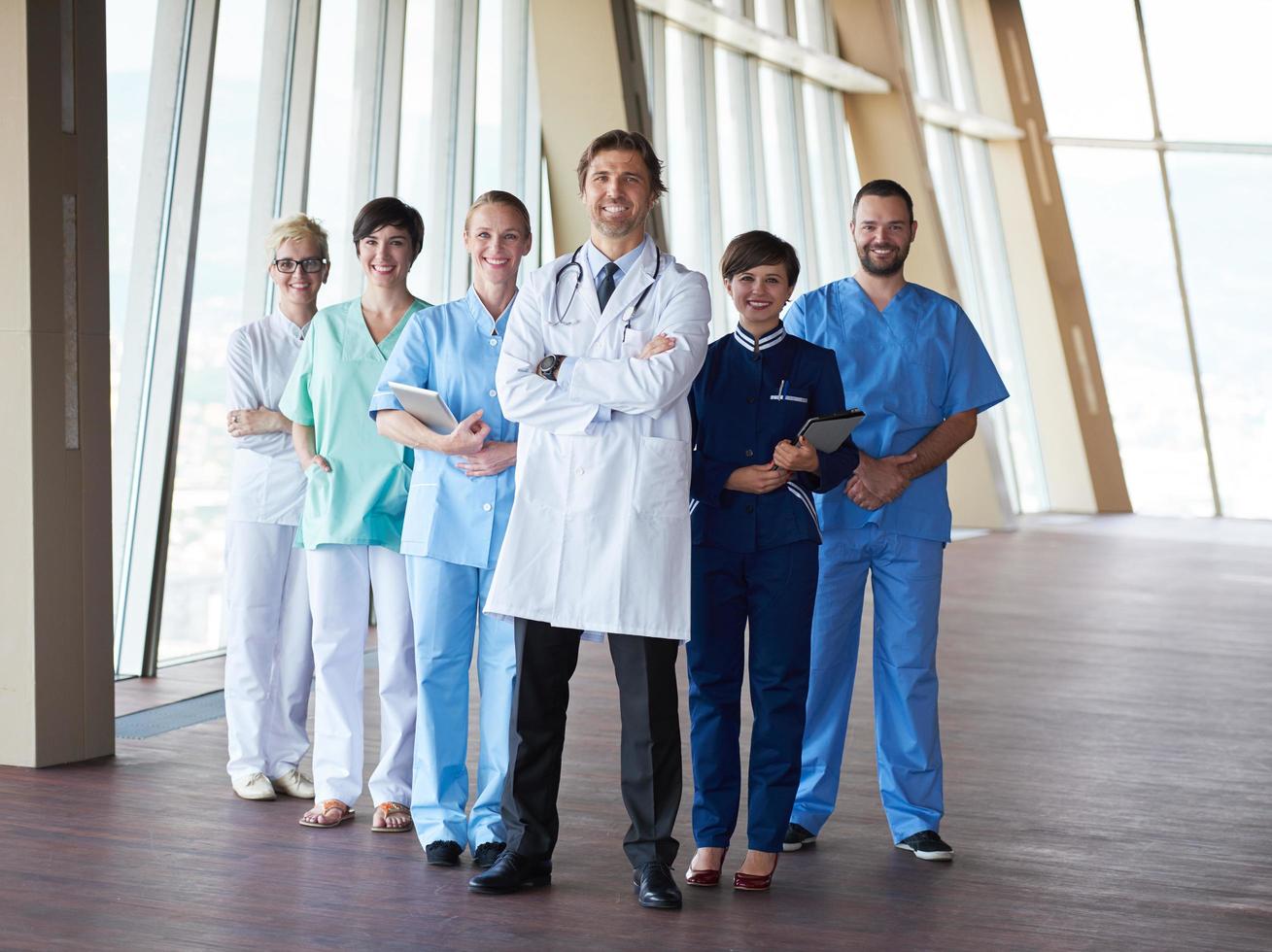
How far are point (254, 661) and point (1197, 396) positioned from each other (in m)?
13.1

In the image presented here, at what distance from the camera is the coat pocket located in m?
2.44

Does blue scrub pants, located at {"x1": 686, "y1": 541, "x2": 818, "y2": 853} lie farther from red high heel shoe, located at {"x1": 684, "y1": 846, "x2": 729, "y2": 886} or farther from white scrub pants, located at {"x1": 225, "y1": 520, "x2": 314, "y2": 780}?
white scrub pants, located at {"x1": 225, "y1": 520, "x2": 314, "y2": 780}

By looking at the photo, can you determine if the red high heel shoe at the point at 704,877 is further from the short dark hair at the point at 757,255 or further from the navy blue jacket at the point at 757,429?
the short dark hair at the point at 757,255

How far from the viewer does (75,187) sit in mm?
3416

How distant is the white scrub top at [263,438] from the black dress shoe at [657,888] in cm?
141

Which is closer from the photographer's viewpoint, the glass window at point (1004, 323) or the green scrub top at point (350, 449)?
the green scrub top at point (350, 449)

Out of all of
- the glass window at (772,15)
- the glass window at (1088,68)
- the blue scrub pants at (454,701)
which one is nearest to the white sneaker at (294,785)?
the blue scrub pants at (454,701)

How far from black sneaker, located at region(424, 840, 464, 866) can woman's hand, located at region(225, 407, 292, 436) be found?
1210 mm

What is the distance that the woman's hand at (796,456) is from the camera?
2.57 meters

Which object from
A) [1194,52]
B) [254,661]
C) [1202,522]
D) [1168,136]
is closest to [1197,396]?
[1202,522]

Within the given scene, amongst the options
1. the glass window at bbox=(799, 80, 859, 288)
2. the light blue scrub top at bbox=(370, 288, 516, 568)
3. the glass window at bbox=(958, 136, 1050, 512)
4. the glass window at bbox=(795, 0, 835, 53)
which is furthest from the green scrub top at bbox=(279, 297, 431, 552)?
the glass window at bbox=(958, 136, 1050, 512)

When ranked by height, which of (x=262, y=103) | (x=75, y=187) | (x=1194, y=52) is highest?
(x=1194, y=52)

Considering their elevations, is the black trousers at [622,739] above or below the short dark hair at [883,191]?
below

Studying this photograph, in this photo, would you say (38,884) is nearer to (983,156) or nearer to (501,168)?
(501,168)
